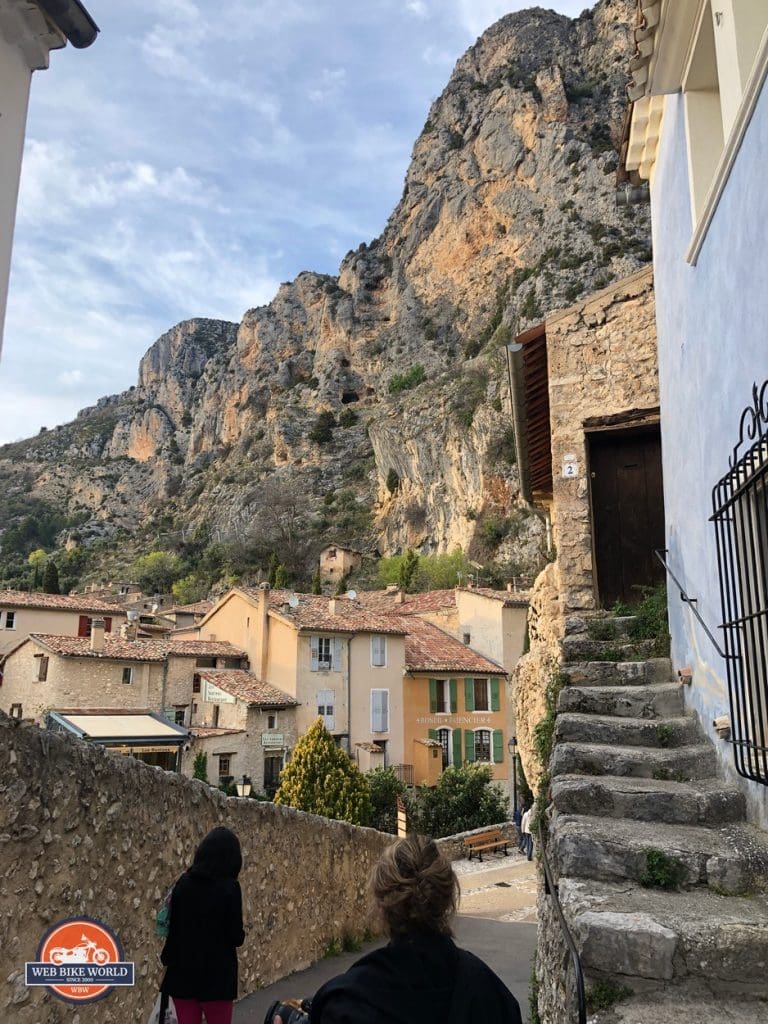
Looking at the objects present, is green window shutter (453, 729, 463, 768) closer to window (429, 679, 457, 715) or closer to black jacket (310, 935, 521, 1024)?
window (429, 679, 457, 715)

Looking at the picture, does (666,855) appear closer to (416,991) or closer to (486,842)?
(416,991)

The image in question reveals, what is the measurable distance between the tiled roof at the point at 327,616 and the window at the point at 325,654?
0.54m

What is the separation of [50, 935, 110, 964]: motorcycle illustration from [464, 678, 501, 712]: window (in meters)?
26.9

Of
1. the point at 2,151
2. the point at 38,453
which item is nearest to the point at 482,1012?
the point at 2,151

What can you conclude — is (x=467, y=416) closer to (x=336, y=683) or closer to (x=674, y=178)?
(x=336, y=683)

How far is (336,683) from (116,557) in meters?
63.8

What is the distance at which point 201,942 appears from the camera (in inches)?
150

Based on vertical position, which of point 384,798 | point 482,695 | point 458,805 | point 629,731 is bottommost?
point 458,805

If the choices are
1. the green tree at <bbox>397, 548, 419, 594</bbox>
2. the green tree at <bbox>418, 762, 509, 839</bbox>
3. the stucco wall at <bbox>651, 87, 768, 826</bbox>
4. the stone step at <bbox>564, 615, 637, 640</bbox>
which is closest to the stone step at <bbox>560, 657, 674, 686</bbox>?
the stucco wall at <bbox>651, 87, 768, 826</bbox>

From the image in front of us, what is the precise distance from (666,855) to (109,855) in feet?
10.5

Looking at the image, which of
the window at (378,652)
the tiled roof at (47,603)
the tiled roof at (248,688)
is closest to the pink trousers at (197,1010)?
the tiled roof at (248,688)

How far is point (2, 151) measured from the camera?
4789 mm

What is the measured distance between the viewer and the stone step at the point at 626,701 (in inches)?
212

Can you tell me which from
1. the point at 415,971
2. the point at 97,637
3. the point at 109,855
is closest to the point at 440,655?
the point at 97,637
